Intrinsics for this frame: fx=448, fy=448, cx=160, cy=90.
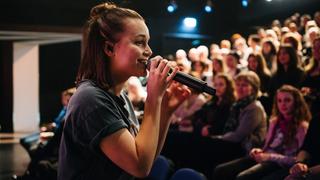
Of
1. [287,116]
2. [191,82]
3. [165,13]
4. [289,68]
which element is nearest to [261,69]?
[289,68]

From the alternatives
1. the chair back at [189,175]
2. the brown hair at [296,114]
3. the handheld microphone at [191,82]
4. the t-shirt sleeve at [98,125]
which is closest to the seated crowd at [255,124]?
the brown hair at [296,114]

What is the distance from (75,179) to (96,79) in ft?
0.81

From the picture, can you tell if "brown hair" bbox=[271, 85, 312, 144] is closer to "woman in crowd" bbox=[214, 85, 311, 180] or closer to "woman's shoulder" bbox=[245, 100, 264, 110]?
"woman in crowd" bbox=[214, 85, 311, 180]

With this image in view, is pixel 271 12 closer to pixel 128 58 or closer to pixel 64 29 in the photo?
pixel 64 29

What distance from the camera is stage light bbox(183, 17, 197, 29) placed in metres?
10.7

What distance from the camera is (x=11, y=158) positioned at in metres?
6.36

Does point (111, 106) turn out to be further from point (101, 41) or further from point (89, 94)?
point (101, 41)

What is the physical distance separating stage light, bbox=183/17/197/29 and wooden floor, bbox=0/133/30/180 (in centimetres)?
472

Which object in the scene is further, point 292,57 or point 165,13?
point 165,13

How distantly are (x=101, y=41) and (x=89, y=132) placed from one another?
0.80 ft

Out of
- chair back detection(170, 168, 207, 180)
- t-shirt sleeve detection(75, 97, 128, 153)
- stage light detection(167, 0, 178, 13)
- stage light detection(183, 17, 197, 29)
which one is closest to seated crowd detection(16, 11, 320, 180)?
chair back detection(170, 168, 207, 180)

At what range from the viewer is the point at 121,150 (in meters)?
1.00

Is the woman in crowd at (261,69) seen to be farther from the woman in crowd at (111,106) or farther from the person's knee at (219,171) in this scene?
the woman in crowd at (111,106)

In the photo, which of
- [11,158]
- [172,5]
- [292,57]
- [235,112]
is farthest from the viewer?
[172,5]
